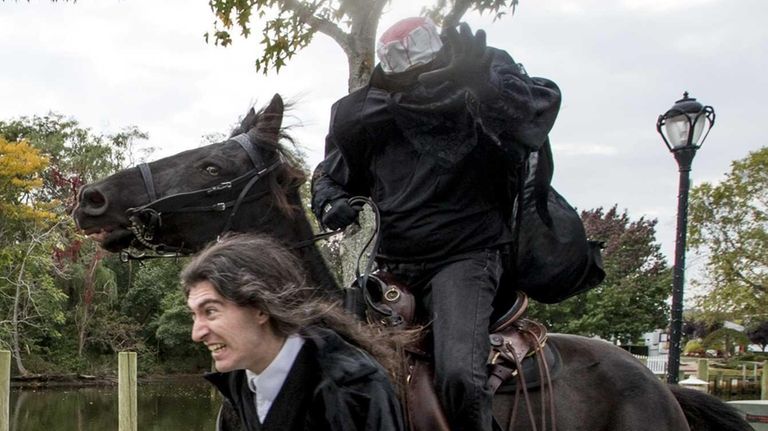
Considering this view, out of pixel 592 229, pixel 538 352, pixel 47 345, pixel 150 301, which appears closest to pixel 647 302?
pixel 592 229

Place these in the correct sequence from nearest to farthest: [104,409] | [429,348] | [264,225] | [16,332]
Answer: [429,348] < [264,225] < [104,409] < [16,332]

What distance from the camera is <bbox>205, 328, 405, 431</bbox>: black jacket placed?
71.2 inches

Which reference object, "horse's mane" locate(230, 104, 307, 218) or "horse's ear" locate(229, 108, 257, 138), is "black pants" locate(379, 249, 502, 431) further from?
"horse's ear" locate(229, 108, 257, 138)

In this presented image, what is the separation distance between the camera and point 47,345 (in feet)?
86.4

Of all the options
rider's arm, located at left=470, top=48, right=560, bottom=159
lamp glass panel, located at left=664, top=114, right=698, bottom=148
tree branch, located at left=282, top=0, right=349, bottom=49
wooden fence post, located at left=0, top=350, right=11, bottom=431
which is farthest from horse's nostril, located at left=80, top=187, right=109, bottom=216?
lamp glass panel, located at left=664, top=114, right=698, bottom=148

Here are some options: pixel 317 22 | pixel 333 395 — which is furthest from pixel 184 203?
pixel 317 22

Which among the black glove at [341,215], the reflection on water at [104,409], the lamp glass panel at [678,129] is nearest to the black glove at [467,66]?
the black glove at [341,215]

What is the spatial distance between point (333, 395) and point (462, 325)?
0.70 metres

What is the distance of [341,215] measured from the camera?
8.95 feet

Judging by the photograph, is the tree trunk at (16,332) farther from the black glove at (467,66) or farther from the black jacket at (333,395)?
the black jacket at (333,395)

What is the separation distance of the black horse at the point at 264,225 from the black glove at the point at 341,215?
4.3 inches

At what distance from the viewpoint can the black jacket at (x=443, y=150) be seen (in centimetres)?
249

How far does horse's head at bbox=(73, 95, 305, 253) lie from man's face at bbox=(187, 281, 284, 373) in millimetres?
903

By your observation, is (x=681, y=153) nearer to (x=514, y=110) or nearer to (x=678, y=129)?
(x=678, y=129)
